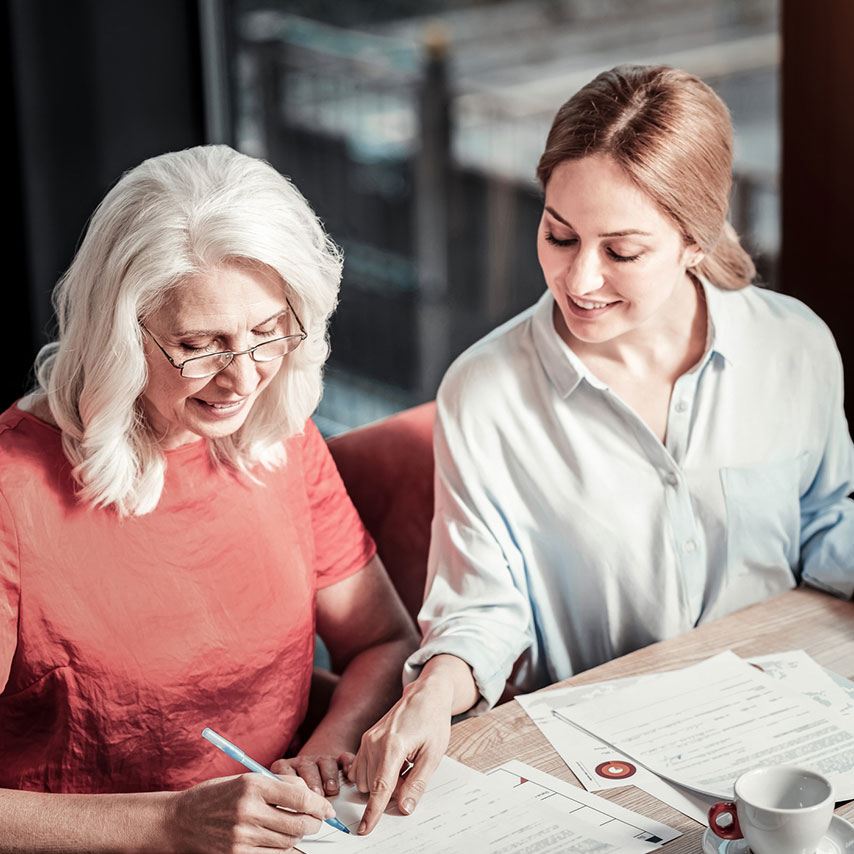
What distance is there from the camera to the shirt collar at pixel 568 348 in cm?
174

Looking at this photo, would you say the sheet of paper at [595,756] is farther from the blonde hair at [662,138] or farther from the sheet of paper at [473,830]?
the blonde hair at [662,138]

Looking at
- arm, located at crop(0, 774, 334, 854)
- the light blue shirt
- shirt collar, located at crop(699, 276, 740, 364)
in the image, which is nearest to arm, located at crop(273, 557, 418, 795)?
the light blue shirt

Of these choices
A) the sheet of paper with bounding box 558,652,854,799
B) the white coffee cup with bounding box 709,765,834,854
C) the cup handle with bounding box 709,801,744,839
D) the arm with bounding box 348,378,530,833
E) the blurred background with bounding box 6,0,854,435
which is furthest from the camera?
the blurred background with bounding box 6,0,854,435

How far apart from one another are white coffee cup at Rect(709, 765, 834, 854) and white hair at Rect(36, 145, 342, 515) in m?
0.77

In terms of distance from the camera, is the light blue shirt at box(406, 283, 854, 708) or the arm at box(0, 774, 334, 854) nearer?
the arm at box(0, 774, 334, 854)

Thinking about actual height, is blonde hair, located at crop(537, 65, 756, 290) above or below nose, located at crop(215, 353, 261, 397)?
above

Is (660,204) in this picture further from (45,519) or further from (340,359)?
(340,359)

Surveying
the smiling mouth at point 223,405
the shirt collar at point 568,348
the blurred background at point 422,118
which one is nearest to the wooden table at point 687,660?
the shirt collar at point 568,348

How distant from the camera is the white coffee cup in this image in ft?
3.68

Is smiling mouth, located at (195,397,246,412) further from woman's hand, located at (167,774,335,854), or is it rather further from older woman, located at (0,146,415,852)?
woman's hand, located at (167,774,335,854)

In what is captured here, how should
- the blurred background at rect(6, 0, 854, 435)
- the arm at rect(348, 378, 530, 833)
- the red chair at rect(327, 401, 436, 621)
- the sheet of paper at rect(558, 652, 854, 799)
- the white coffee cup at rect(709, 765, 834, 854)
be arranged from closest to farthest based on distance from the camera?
the white coffee cup at rect(709, 765, 834, 854) < the sheet of paper at rect(558, 652, 854, 799) < the arm at rect(348, 378, 530, 833) < the red chair at rect(327, 401, 436, 621) < the blurred background at rect(6, 0, 854, 435)

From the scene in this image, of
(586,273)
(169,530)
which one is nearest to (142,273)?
(169,530)

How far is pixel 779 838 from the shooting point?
1.13 m

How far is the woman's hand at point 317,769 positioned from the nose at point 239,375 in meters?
0.47
